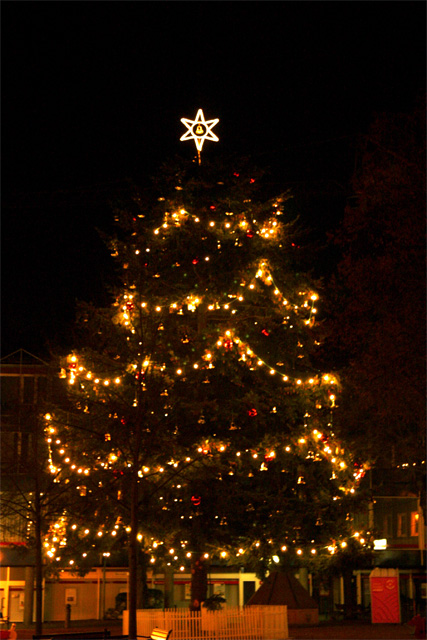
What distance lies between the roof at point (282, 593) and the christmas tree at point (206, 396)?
386 inches

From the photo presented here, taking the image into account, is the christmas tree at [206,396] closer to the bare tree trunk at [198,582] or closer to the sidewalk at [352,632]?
the bare tree trunk at [198,582]

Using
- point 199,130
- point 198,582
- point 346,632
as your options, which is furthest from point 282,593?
point 199,130

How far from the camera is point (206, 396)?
1905 centimetres

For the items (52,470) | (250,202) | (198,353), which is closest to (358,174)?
(250,202)

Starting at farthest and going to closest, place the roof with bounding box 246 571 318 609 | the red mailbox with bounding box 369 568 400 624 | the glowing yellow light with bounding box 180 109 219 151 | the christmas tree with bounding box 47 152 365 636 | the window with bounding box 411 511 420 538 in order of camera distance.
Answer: the window with bounding box 411 511 420 538 → the roof with bounding box 246 571 318 609 → the red mailbox with bounding box 369 568 400 624 → the glowing yellow light with bounding box 180 109 219 151 → the christmas tree with bounding box 47 152 365 636

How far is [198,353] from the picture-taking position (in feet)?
65.4

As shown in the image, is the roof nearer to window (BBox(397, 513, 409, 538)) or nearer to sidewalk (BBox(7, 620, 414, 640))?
sidewalk (BBox(7, 620, 414, 640))

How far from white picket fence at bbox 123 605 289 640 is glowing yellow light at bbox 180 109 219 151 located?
11.2 m

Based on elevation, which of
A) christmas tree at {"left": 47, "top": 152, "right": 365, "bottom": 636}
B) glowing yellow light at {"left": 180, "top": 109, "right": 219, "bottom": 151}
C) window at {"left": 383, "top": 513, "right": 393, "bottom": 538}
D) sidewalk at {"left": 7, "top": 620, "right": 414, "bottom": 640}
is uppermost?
glowing yellow light at {"left": 180, "top": 109, "right": 219, "bottom": 151}

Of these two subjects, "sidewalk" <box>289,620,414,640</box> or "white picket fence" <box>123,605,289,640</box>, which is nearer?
"white picket fence" <box>123,605,289,640</box>

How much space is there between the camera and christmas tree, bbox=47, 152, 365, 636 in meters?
18.7

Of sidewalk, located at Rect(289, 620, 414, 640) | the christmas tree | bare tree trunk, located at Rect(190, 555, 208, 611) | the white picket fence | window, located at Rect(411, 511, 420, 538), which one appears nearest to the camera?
the christmas tree

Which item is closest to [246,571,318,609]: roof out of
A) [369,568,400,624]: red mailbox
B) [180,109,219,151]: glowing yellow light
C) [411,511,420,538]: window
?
[369,568,400,624]: red mailbox

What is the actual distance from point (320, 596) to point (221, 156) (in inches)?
1072
